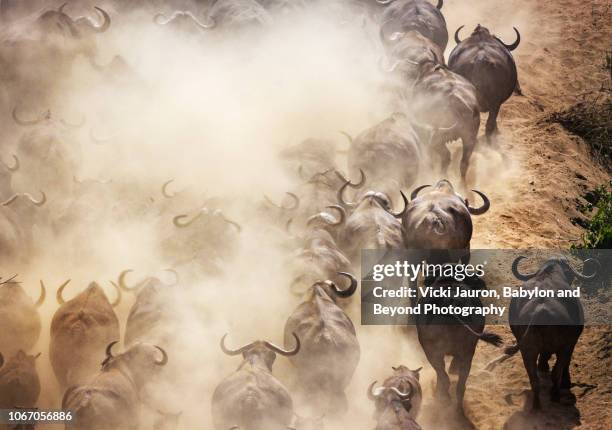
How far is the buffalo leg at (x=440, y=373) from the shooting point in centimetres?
1191

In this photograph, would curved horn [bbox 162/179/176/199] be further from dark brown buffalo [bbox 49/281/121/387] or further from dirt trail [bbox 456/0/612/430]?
dirt trail [bbox 456/0/612/430]

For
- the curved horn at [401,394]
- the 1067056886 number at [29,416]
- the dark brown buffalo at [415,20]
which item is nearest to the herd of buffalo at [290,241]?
the curved horn at [401,394]

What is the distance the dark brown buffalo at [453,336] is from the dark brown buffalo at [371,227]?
4.95 ft

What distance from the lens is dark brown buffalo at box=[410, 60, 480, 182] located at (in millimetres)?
16125

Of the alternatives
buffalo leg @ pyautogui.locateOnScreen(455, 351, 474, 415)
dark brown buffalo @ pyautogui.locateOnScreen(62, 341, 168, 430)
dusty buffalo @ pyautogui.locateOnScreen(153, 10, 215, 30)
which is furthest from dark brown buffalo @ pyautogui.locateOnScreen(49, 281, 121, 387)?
dusty buffalo @ pyautogui.locateOnScreen(153, 10, 215, 30)

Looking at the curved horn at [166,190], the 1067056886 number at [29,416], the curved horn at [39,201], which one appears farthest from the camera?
the curved horn at [166,190]

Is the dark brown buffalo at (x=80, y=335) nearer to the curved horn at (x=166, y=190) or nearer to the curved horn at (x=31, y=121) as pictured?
the curved horn at (x=166, y=190)

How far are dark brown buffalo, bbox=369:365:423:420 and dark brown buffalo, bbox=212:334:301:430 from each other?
1.00m

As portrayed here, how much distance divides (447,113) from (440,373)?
532 cm

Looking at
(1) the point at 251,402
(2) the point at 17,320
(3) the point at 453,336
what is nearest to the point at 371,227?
(3) the point at 453,336

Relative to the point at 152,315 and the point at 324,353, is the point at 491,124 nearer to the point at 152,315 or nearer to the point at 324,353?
the point at 324,353

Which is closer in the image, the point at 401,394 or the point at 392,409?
the point at 392,409

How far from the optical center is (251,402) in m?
10.4

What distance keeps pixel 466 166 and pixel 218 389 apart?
7.12 metres
